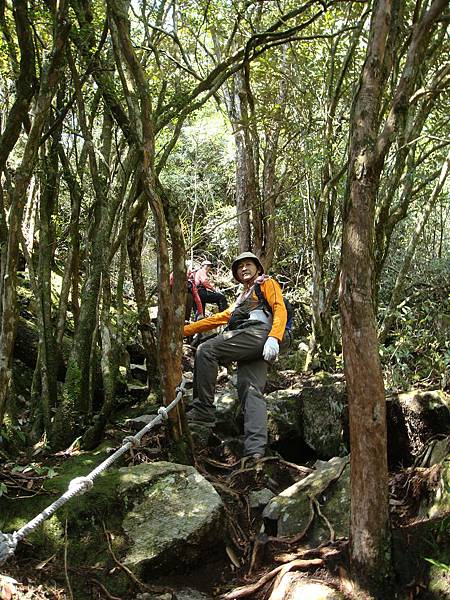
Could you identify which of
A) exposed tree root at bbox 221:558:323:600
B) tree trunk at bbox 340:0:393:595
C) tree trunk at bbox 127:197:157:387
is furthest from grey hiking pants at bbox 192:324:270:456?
tree trunk at bbox 340:0:393:595

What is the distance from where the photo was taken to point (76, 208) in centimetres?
609

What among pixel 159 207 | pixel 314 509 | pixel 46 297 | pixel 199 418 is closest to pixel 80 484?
pixel 314 509

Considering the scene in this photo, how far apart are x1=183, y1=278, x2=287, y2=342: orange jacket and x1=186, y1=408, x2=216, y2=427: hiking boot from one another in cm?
87

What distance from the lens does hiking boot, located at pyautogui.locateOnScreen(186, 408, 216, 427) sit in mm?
5715

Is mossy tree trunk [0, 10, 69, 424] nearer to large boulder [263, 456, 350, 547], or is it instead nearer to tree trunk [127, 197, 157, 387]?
tree trunk [127, 197, 157, 387]

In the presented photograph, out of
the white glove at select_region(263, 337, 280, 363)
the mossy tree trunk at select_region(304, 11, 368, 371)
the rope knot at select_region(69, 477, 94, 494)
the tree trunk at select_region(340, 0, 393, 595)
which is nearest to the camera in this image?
the rope knot at select_region(69, 477, 94, 494)

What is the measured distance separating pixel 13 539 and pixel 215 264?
16941 mm

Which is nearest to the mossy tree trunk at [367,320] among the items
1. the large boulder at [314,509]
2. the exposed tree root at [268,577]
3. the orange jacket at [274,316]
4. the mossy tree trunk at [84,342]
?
the exposed tree root at [268,577]

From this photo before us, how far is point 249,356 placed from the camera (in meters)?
5.61

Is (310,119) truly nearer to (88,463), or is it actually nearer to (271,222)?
(271,222)

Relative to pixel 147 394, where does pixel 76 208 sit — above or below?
above

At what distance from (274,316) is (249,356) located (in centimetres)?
51

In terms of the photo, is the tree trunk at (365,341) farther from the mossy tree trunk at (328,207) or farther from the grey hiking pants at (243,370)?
the mossy tree trunk at (328,207)

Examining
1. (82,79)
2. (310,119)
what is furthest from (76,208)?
(310,119)
